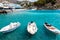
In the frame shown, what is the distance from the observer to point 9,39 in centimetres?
3269

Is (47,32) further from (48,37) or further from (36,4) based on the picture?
(36,4)

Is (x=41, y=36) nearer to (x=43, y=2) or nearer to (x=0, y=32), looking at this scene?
(x=0, y=32)

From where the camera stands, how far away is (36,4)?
168500 mm

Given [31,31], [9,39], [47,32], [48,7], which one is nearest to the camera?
[9,39]

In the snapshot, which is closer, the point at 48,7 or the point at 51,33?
the point at 51,33

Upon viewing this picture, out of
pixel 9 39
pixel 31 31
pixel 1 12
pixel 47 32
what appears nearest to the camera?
pixel 9 39

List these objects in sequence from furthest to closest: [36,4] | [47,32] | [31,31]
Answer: [36,4] → [47,32] → [31,31]

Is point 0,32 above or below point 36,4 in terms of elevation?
above

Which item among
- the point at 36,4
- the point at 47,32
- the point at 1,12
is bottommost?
the point at 36,4

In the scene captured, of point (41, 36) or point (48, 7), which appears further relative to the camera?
point (48, 7)

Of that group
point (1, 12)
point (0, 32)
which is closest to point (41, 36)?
point (0, 32)

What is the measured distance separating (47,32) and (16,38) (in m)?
7.45

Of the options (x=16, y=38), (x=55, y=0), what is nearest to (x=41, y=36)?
(x=16, y=38)

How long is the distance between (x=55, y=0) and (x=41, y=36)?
134m
